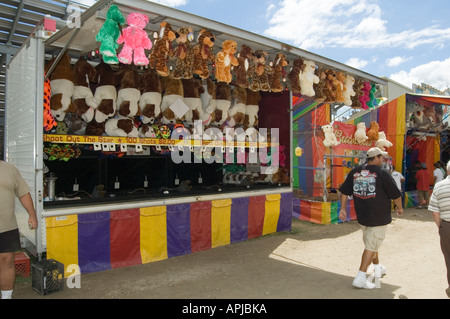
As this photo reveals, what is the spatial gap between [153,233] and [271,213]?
110 inches

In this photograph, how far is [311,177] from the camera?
11141 millimetres

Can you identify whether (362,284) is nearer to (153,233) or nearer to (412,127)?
(153,233)

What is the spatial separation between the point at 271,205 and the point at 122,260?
333 centimetres

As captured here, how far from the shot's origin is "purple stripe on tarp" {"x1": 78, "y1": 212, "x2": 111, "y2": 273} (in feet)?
16.1

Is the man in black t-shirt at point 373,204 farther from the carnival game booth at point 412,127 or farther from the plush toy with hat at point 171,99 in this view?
the carnival game booth at point 412,127

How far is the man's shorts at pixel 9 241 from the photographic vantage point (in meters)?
3.60

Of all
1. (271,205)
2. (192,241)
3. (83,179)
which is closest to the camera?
(192,241)

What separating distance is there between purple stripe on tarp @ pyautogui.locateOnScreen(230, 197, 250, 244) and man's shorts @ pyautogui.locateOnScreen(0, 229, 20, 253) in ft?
12.5

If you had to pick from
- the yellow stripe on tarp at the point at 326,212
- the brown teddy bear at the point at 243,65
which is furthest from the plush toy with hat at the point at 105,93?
the yellow stripe on tarp at the point at 326,212

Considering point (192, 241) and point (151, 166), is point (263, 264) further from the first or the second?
point (151, 166)

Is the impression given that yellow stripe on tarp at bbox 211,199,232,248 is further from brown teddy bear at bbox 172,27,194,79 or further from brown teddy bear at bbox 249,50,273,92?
brown teddy bear at bbox 172,27,194,79

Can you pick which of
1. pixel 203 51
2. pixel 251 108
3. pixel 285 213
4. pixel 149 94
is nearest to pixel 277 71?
pixel 251 108

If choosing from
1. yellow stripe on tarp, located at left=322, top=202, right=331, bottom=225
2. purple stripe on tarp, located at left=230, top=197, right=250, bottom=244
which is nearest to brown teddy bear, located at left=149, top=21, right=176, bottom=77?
purple stripe on tarp, located at left=230, top=197, right=250, bottom=244
